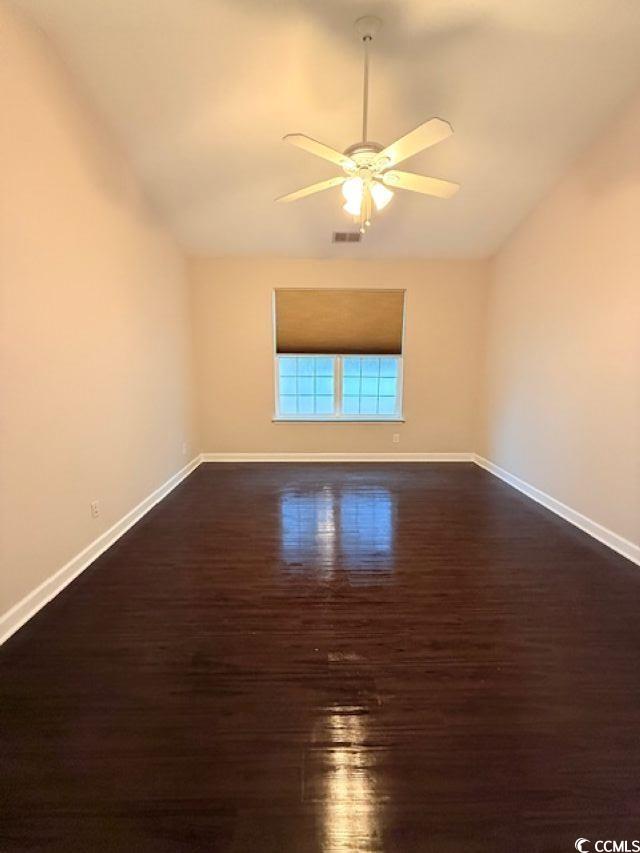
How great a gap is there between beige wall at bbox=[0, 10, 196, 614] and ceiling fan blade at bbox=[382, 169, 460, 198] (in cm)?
199

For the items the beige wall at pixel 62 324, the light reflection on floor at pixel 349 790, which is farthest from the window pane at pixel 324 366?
the light reflection on floor at pixel 349 790

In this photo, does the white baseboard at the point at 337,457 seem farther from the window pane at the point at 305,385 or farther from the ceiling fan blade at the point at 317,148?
the ceiling fan blade at the point at 317,148

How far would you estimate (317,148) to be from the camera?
2.33 meters

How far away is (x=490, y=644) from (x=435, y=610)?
0.35 m

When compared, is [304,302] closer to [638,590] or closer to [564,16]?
[564,16]

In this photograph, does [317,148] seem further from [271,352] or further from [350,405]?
[350,405]

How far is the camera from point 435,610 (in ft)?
7.82

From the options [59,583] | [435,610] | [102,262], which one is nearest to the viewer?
[435,610]

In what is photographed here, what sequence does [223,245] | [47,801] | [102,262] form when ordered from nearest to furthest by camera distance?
1. [47,801]
2. [102,262]
3. [223,245]

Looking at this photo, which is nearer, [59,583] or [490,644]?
[490,644]

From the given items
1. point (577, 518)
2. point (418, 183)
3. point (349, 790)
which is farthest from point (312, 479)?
point (349, 790)

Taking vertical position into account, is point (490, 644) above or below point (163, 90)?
below

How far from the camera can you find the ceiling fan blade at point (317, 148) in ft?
7.30

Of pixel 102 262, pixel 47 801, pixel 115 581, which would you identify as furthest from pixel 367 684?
pixel 102 262
